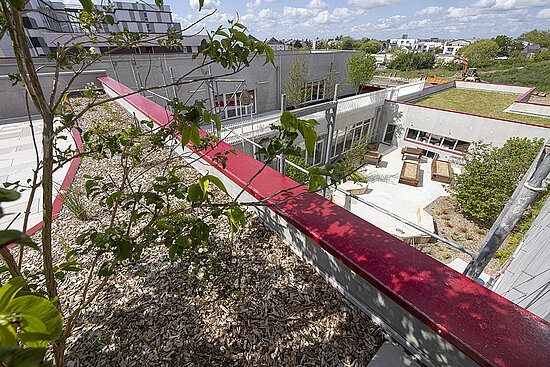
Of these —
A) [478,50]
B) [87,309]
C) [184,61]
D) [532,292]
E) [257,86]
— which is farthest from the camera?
[478,50]

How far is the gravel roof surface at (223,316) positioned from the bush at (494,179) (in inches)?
435

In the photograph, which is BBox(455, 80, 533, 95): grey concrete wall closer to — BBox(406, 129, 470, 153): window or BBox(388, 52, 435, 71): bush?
BBox(406, 129, 470, 153): window

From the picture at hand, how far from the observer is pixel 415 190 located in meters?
12.7

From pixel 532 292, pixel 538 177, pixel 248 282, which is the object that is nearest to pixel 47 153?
pixel 248 282

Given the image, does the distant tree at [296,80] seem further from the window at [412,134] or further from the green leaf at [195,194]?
the green leaf at [195,194]

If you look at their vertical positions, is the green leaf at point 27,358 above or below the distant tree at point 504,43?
below

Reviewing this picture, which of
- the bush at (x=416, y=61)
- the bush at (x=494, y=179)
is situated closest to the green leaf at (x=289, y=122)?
the bush at (x=494, y=179)

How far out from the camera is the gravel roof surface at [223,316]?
1847 millimetres

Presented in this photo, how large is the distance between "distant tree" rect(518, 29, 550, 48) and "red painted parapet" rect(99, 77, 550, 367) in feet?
407

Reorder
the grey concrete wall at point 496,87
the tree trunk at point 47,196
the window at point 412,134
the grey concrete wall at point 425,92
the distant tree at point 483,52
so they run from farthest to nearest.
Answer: the distant tree at point 483,52 → the grey concrete wall at point 496,87 → the grey concrete wall at point 425,92 → the window at point 412,134 → the tree trunk at point 47,196

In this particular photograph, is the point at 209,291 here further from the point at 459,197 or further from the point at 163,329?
the point at 459,197

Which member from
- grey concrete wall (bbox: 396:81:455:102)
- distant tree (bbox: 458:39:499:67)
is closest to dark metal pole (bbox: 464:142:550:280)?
grey concrete wall (bbox: 396:81:455:102)

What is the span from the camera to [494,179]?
9.77 m

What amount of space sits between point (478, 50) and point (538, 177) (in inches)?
3155
